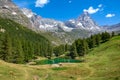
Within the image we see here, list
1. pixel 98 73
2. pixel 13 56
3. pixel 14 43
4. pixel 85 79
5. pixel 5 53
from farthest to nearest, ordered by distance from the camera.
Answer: pixel 14 43, pixel 13 56, pixel 5 53, pixel 98 73, pixel 85 79

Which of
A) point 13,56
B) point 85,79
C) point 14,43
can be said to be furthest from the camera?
point 14,43

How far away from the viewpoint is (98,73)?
7112 centimetres

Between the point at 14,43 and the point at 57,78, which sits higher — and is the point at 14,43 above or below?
above

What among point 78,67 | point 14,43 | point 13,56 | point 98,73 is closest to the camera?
point 98,73

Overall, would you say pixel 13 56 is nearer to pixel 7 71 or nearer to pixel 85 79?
pixel 7 71

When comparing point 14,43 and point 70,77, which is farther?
point 14,43

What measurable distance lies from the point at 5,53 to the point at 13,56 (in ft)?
28.7

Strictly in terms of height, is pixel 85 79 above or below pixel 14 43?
below

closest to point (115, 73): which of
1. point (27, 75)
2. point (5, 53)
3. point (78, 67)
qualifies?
point (78, 67)

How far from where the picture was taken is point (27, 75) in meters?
66.5

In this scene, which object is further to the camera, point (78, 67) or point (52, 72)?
point (78, 67)

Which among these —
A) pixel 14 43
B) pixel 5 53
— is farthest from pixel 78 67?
pixel 14 43

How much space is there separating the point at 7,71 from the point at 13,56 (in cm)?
5529

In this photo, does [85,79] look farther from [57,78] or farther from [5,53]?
[5,53]
